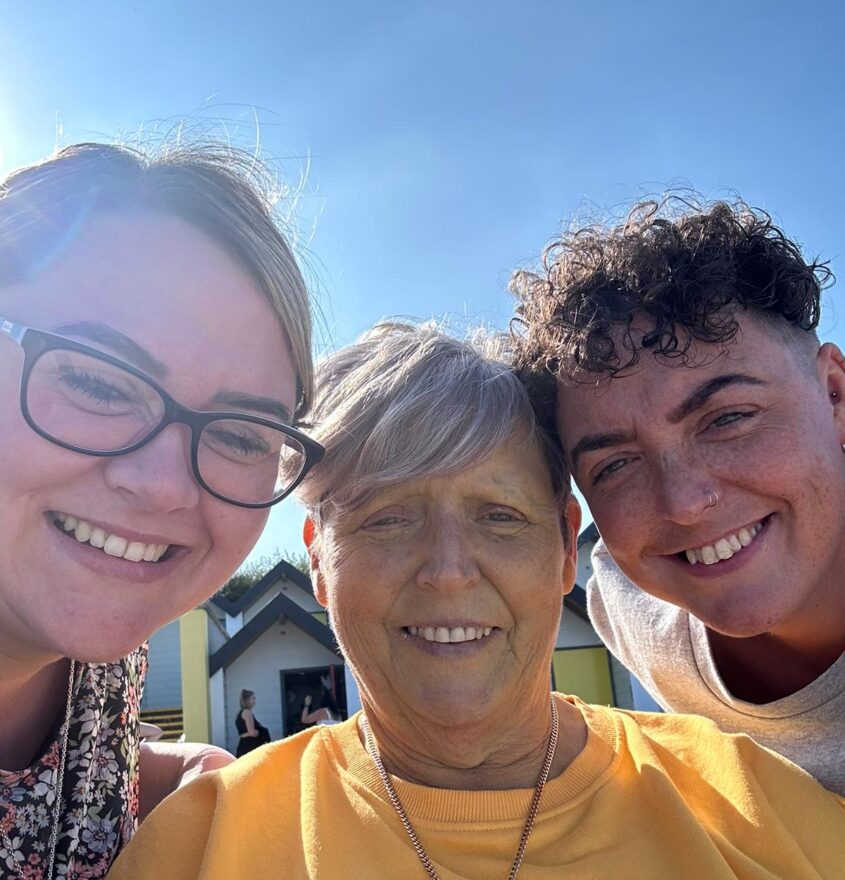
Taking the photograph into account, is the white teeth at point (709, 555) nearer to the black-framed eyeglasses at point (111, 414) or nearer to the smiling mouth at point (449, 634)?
the smiling mouth at point (449, 634)

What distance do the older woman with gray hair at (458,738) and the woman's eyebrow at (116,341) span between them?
0.72 metres

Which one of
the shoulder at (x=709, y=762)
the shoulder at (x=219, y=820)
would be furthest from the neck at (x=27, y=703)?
the shoulder at (x=709, y=762)

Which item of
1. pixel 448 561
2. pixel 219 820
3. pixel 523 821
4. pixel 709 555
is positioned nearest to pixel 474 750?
pixel 523 821

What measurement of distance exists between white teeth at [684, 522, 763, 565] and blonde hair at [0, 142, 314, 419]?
4.37ft

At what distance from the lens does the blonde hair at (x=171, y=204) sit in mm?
1646

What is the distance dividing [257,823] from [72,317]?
1352mm

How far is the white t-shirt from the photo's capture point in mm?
2410

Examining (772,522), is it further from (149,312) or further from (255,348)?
(149,312)

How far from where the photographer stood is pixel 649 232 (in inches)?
98.1

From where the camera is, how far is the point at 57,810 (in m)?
1.97

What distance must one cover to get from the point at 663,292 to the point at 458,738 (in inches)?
58.5

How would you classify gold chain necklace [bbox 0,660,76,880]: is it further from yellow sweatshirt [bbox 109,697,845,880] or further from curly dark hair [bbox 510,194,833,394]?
curly dark hair [bbox 510,194,833,394]

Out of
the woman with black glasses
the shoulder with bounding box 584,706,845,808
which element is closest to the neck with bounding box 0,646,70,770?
the woman with black glasses

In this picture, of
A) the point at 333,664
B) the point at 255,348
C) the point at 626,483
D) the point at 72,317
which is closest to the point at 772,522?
the point at 626,483
